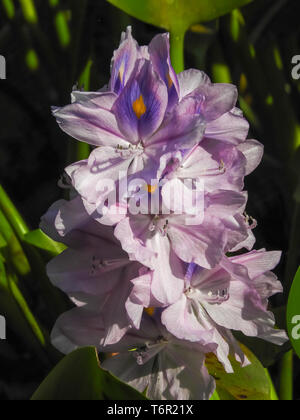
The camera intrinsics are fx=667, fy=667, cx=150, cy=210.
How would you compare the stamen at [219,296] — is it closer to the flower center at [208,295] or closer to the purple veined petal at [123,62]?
the flower center at [208,295]

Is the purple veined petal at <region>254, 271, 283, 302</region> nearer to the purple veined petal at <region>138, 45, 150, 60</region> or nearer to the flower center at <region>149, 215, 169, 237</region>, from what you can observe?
the flower center at <region>149, 215, 169, 237</region>

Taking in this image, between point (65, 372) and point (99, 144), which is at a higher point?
point (99, 144)

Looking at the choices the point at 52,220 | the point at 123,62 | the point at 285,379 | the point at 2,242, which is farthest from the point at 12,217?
the point at 285,379

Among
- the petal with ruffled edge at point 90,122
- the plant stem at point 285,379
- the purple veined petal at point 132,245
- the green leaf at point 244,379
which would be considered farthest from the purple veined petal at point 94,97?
the plant stem at point 285,379

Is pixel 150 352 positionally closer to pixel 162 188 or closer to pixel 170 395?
pixel 170 395
